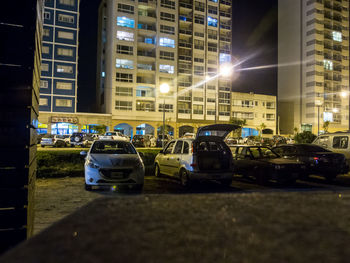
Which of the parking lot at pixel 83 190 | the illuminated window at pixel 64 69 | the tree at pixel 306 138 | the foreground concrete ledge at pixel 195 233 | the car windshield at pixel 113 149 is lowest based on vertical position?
the parking lot at pixel 83 190

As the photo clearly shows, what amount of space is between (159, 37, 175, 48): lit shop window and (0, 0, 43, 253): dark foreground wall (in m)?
54.6

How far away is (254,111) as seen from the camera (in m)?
66.0

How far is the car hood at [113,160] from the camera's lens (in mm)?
8368

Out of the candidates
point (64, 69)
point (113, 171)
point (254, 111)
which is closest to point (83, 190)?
point (113, 171)

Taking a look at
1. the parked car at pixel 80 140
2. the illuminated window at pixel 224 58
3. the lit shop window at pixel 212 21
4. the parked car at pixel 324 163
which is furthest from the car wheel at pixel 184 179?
the lit shop window at pixel 212 21

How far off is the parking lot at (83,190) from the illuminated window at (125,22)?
47.1 m

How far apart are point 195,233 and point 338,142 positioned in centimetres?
1396

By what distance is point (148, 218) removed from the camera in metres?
0.99

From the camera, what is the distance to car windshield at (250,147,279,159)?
10.9 meters

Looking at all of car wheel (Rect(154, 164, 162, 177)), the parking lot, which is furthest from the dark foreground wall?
car wheel (Rect(154, 164, 162, 177))

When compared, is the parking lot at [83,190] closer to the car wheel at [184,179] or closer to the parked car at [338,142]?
the car wheel at [184,179]

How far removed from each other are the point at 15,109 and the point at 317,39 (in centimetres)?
7964

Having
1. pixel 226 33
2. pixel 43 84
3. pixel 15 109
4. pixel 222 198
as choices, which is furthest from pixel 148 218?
pixel 226 33

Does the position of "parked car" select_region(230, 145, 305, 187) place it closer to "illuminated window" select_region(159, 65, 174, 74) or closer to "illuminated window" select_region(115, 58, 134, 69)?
"illuminated window" select_region(115, 58, 134, 69)
